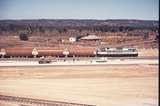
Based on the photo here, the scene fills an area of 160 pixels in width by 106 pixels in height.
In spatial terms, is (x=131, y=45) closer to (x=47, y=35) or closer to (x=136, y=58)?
(x=136, y=58)

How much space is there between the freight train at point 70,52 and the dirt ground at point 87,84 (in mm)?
2524

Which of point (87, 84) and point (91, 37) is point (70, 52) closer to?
point (91, 37)

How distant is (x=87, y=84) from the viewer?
1194 cm

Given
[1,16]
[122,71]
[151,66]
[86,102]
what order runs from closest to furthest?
[86,102]
[1,16]
[151,66]
[122,71]

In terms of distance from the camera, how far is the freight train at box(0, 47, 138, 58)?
16.6 m

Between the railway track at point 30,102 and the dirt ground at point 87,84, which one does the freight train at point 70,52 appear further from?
the railway track at point 30,102

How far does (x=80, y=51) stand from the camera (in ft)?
55.6

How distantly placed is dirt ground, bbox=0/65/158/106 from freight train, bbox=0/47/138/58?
8.28ft

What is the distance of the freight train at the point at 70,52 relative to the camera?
54.6ft

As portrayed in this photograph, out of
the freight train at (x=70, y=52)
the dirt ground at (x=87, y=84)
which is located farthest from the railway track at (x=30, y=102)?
the freight train at (x=70, y=52)

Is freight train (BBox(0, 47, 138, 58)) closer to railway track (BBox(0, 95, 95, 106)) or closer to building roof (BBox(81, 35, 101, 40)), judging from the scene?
building roof (BBox(81, 35, 101, 40))

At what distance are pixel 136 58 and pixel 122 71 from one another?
304 cm

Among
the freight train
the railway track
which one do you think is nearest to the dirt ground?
the railway track

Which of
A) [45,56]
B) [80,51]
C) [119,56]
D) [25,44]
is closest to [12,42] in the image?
[25,44]
